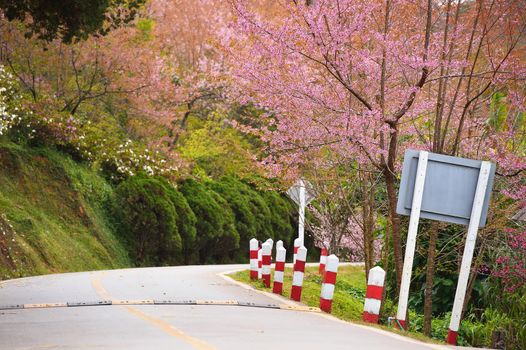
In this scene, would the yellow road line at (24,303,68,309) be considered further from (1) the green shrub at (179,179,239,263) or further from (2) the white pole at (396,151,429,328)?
(1) the green shrub at (179,179,239,263)

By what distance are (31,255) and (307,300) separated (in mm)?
10196

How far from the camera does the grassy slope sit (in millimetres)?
25500

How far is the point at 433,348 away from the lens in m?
9.70

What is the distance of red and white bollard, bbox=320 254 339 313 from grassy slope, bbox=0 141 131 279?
11.8 metres

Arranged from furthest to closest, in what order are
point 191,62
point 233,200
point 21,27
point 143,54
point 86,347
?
point 191,62 → point 233,200 → point 143,54 → point 21,27 → point 86,347

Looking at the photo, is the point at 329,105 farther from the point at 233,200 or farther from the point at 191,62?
the point at 191,62

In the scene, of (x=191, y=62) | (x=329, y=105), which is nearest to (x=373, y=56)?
(x=329, y=105)

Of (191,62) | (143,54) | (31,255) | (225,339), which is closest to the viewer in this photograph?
(225,339)

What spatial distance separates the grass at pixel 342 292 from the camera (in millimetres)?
13071

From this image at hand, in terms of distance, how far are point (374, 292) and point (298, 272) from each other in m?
3.25

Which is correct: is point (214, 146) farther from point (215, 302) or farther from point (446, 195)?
point (446, 195)

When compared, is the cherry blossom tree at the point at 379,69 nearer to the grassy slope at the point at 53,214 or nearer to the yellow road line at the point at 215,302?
the yellow road line at the point at 215,302

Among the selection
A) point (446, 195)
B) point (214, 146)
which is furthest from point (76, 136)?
point (446, 195)

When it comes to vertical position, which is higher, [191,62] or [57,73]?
[191,62]
